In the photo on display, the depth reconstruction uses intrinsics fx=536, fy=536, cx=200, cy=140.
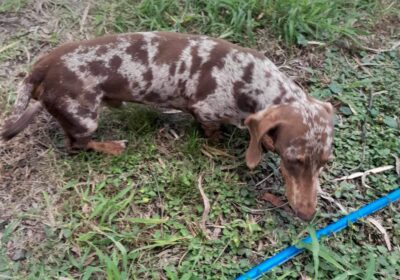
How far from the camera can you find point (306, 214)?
3.27 metres

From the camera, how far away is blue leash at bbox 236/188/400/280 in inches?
125

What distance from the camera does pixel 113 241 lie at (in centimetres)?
325

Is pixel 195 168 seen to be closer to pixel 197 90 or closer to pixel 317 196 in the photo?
pixel 197 90

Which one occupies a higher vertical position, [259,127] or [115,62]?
[115,62]

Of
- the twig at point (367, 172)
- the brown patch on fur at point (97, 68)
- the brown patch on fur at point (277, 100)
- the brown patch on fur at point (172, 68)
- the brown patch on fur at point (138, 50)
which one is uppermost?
the brown patch on fur at point (138, 50)

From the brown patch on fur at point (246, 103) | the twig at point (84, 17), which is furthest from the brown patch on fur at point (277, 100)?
the twig at point (84, 17)

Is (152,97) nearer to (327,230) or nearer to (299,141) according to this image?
(299,141)

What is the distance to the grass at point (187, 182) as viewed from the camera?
3242 millimetres

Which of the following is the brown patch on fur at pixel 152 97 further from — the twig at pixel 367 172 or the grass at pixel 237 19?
the twig at pixel 367 172

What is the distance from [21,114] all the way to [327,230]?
83.8 inches

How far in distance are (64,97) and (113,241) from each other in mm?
969

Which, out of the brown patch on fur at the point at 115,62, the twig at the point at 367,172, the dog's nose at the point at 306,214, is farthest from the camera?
the twig at the point at 367,172

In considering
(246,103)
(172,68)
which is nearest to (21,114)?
(172,68)

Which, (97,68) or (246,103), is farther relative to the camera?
(246,103)
